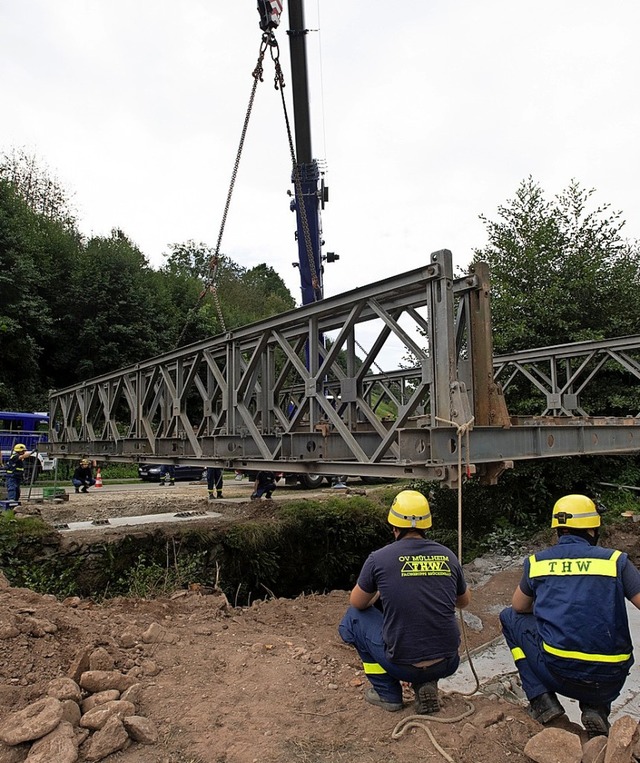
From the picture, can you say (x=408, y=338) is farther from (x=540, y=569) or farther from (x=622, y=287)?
(x=622, y=287)

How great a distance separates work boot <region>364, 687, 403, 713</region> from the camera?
3.76 meters

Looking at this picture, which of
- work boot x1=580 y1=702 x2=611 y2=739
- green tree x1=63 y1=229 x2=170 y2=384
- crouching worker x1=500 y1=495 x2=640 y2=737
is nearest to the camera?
crouching worker x1=500 y1=495 x2=640 y2=737

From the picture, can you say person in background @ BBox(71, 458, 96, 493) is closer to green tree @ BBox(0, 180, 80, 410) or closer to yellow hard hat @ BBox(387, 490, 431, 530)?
green tree @ BBox(0, 180, 80, 410)

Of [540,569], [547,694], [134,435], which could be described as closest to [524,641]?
[547,694]

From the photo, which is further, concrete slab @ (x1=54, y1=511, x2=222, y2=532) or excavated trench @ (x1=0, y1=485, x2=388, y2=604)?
concrete slab @ (x1=54, y1=511, x2=222, y2=532)

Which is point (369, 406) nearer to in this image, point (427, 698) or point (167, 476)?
point (427, 698)

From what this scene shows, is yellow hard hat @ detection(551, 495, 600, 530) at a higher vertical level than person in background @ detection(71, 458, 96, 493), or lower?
higher

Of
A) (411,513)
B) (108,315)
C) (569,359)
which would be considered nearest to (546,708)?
(411,513)

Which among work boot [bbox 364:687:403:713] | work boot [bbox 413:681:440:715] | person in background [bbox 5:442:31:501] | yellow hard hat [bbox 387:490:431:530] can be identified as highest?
yellow hard hat [bbox 387:490:431:530]

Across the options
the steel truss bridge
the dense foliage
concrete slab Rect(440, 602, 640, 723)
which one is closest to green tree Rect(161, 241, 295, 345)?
the dense foliage

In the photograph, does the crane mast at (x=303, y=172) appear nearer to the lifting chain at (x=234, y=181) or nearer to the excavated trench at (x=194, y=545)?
the lifting chain at (x=234, y=181)

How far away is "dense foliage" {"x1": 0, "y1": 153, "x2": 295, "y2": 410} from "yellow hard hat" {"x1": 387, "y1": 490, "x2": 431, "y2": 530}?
20020 millimetres

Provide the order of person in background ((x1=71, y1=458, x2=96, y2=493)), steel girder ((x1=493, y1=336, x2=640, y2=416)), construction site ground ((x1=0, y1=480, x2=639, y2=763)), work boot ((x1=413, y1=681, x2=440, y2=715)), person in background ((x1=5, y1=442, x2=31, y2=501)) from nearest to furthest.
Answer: construction site ground ((x1=0, y1=480, x2=639, y2=763))
work boot ((x1=413, y1=681, x2=440, y2=715))
steel girder ((x1=493, y1=336, x2=640, y2=416))
person in background ((x1=5, y1=442, x2=31, y2=501))
person in background ((x1=71, y1=458, x2=96, y2=493))

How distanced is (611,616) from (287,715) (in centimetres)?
216
